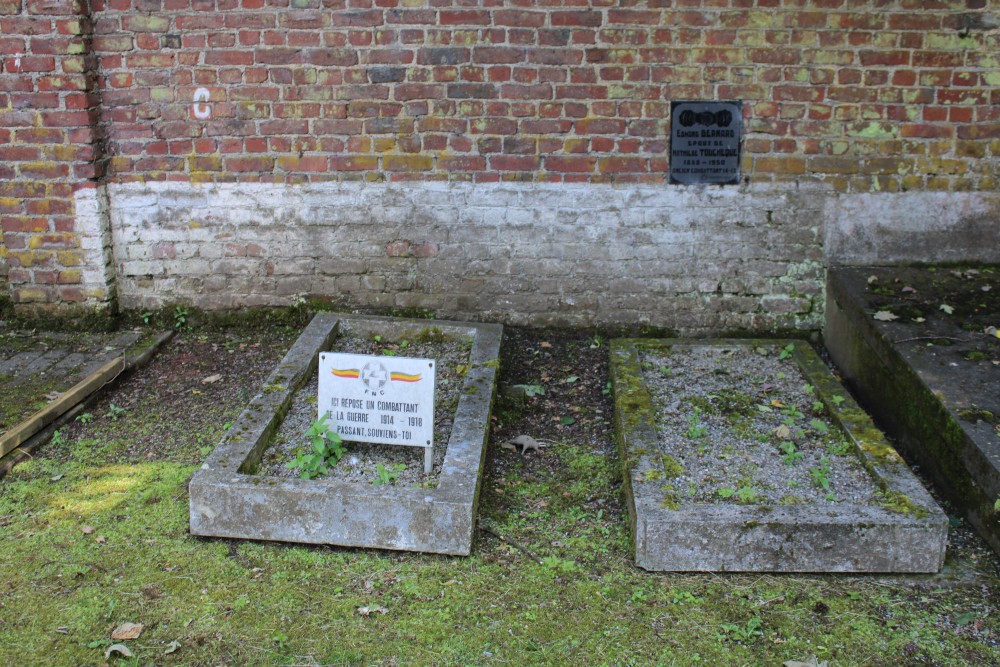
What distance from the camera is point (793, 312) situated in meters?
5.64

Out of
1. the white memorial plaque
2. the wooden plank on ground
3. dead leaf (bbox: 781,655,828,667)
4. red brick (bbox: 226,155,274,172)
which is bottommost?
dead leaf (bbox: 781,655,828,667)

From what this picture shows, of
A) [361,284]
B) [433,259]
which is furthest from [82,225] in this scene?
[433,259]

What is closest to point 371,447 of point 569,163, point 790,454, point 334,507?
point 334,507

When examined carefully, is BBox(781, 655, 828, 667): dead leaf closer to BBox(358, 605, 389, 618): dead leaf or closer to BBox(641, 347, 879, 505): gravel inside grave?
BBox(641, 347, 879, 505): gravel inside grave

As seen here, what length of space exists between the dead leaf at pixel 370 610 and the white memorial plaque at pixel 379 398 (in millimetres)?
756

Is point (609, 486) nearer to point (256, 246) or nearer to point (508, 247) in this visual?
point (508, 247)

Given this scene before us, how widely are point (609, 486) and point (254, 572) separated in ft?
5.30

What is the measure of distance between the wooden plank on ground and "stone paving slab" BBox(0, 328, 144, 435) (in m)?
0.06

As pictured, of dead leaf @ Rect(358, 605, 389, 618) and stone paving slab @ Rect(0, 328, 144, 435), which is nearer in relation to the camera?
dead leaf @ Rect(358, 605, 389, 618)

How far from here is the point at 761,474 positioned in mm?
3900

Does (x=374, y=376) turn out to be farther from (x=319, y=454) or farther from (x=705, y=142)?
(x=705, y=142)

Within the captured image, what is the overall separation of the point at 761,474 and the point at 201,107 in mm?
3833

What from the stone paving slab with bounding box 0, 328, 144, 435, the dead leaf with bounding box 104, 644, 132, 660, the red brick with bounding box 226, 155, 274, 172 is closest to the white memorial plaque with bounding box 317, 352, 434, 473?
the dead leaf with bounding box 104, 644, 132, 660

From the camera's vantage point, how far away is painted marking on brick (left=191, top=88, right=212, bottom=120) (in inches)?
211
